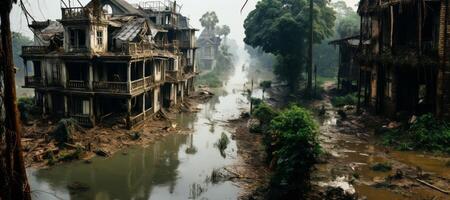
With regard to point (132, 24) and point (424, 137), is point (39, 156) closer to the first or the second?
point (132, 24)

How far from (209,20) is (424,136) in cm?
8928

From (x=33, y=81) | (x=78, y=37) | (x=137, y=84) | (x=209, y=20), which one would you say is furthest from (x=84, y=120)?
(x=209, y=20)

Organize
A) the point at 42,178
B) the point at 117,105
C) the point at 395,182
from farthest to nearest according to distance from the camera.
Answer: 1. the point at 117,105
2. the point at 42,178
3. the point at 395,182

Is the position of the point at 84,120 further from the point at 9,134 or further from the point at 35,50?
the point at 9,134

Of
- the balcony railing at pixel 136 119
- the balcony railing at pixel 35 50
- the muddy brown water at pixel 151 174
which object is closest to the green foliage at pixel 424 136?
the muddy brown water at pixel 151 174

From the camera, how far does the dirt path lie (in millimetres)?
16875

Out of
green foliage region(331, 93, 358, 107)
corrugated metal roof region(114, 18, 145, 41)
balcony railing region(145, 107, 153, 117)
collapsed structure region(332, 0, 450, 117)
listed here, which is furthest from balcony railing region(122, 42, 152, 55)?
green foliage region(331, 93, 358, 107)

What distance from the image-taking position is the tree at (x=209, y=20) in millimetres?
107875

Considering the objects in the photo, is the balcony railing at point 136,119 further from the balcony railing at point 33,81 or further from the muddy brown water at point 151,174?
the balcony railing at point 33,81

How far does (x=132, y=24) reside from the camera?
3453 cm

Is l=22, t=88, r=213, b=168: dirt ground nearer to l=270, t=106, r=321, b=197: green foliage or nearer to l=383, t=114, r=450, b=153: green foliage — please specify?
l=270, t=106, r=321, b=197: green foliage

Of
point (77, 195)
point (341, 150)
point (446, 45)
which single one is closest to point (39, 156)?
point (77, 195)

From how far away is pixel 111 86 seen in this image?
30.0m

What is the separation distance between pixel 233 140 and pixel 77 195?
44.6 feet
